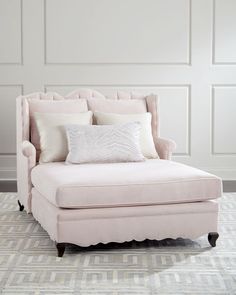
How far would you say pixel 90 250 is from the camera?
3.36 m

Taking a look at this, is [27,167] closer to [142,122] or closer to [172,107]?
[142,122]

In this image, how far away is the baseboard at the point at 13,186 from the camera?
5316 mm

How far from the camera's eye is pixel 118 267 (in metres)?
3.04

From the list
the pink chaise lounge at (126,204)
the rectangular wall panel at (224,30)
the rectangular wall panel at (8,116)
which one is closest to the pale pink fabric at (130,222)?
the pink chaise lounge at (126,204)

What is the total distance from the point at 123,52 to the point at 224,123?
118 cm

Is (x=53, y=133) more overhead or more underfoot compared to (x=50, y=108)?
more underfoot

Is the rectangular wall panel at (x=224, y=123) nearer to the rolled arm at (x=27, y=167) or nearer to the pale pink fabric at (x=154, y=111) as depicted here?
the pale pink fabric at (x=154, y=111)

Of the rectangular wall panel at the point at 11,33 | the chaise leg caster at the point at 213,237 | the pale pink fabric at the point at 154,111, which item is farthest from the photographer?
the rectangular wall panel at the point at 11,33

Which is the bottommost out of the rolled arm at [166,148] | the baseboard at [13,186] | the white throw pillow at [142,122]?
the baseboard at [13,186]

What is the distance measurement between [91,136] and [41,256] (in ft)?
3.18

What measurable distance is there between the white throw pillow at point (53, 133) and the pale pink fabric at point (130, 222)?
0.61 m

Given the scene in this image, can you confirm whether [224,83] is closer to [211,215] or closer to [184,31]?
[184,31]

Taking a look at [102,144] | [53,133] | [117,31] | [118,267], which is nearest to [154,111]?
[102,144]

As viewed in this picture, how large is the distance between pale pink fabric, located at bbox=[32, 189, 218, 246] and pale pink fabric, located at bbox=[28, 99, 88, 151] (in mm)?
890
